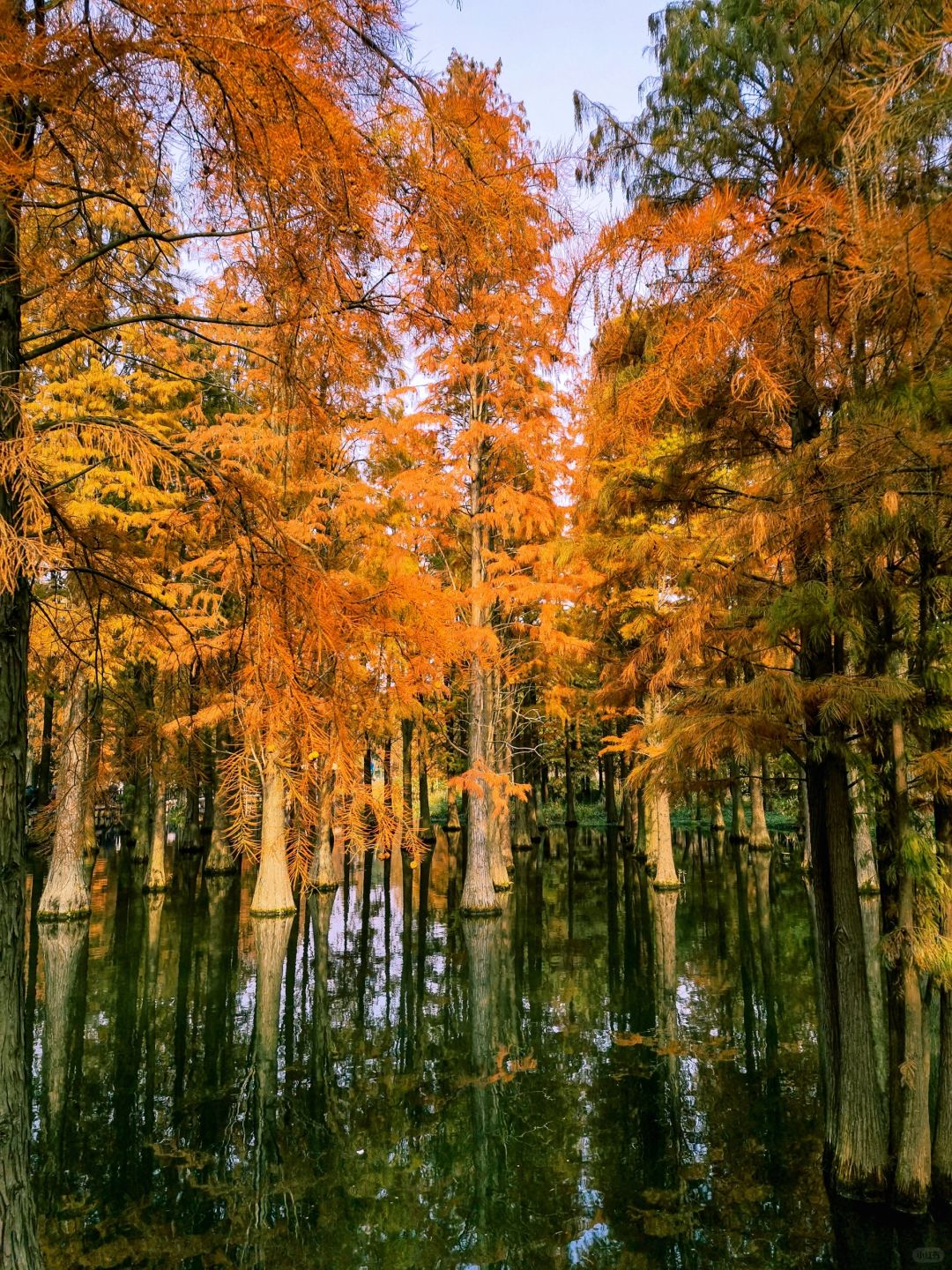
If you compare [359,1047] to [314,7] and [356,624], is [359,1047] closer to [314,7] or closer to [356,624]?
[356,624]

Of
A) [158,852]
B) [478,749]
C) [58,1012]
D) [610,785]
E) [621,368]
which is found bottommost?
[58,1012]

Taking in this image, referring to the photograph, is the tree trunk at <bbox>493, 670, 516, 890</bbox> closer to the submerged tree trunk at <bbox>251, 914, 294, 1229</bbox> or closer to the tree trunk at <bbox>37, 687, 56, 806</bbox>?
the submerged tree trunk at <bbox>251, 914, 294, 1229</bbox>

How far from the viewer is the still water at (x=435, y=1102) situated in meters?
4.79

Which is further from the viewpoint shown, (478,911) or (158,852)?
(158,852)

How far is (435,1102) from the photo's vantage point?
6.86m

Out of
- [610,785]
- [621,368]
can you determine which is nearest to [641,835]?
[610,785]

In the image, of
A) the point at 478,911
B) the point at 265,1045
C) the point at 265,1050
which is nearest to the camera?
the point at 265,1050

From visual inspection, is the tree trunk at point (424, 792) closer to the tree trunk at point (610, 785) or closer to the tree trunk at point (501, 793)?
the tree trunk at point (501, 793)

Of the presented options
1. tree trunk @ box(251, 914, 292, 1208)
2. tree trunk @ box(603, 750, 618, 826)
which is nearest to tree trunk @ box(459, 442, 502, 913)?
tree trunk @ box(251, 914, 292, 1208)

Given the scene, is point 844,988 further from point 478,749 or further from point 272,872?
point 272,872

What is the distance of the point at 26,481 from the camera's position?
2.93 meters

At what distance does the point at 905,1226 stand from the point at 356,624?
4.95 m

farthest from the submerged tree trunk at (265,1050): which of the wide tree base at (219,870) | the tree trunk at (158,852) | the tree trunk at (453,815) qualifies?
the tree trunk at (453,815)

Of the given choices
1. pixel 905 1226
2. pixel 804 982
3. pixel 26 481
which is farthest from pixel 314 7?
pixel 804 982
